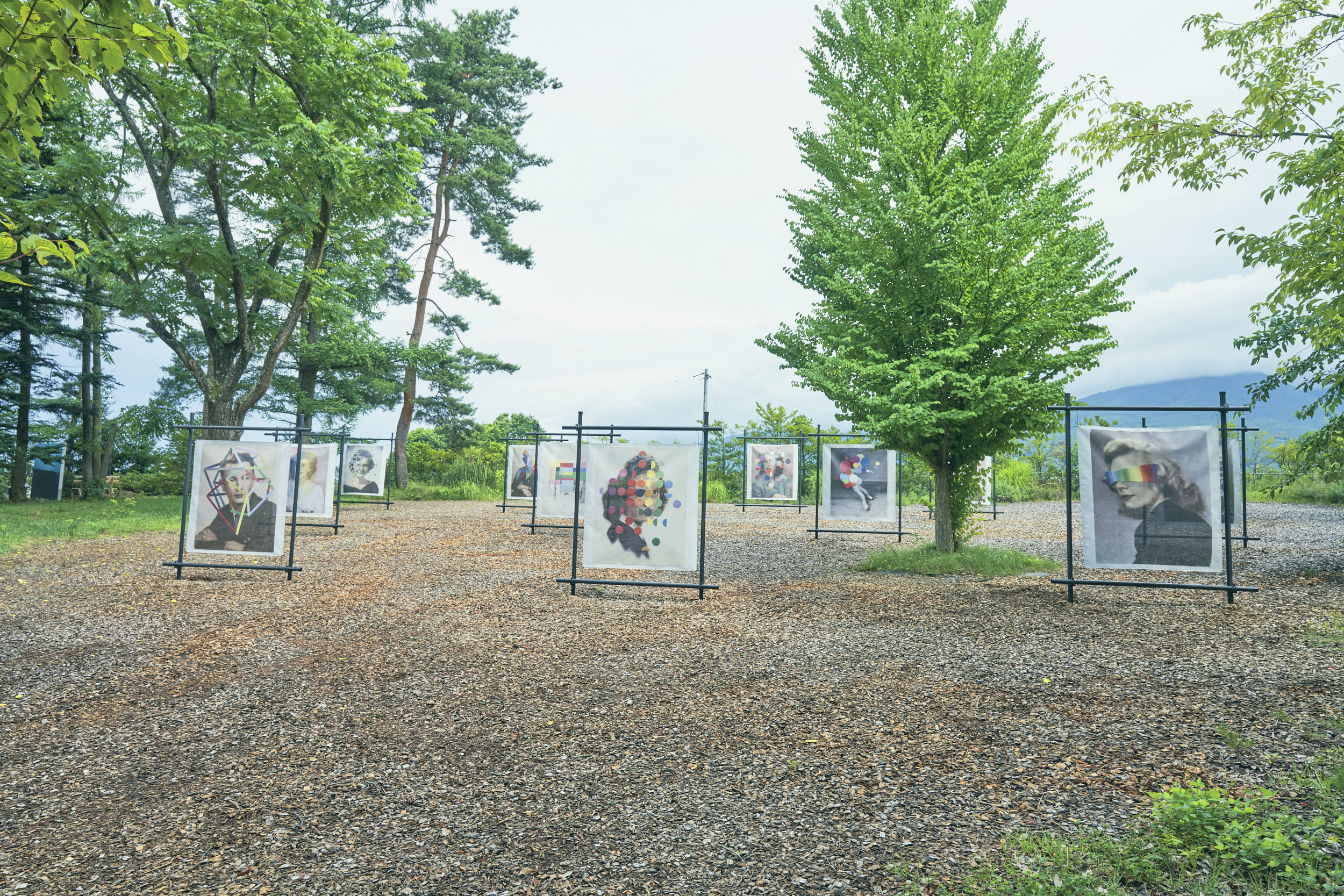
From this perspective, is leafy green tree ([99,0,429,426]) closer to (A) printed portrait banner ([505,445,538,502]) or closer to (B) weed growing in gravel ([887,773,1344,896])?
(A) printed portrait banner ([505,445,538,502])

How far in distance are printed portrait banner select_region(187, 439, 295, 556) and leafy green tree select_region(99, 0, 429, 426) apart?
6.41m

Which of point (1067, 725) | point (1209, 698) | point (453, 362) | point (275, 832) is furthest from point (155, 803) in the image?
point (453, 362)

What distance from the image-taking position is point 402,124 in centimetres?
1339

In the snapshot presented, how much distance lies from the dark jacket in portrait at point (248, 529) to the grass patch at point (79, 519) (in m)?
4.23

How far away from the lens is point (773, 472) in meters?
18.8

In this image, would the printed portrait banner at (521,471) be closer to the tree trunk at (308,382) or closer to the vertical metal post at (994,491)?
the tree trunk at (308,382)

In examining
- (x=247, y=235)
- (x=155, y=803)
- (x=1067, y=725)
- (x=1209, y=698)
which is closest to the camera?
(x=155, y=803)

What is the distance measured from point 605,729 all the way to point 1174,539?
582 cm

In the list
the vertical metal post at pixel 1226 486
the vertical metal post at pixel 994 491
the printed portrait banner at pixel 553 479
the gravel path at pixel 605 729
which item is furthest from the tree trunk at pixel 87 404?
the vertical metal post at pixel 1226 486

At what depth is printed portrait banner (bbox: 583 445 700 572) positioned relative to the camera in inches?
273

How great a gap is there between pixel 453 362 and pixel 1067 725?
2155 centimetres

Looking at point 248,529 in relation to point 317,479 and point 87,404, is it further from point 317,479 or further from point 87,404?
point 87,404

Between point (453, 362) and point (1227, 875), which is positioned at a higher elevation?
point (453, 362)

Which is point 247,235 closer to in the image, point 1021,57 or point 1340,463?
point 1021,57
